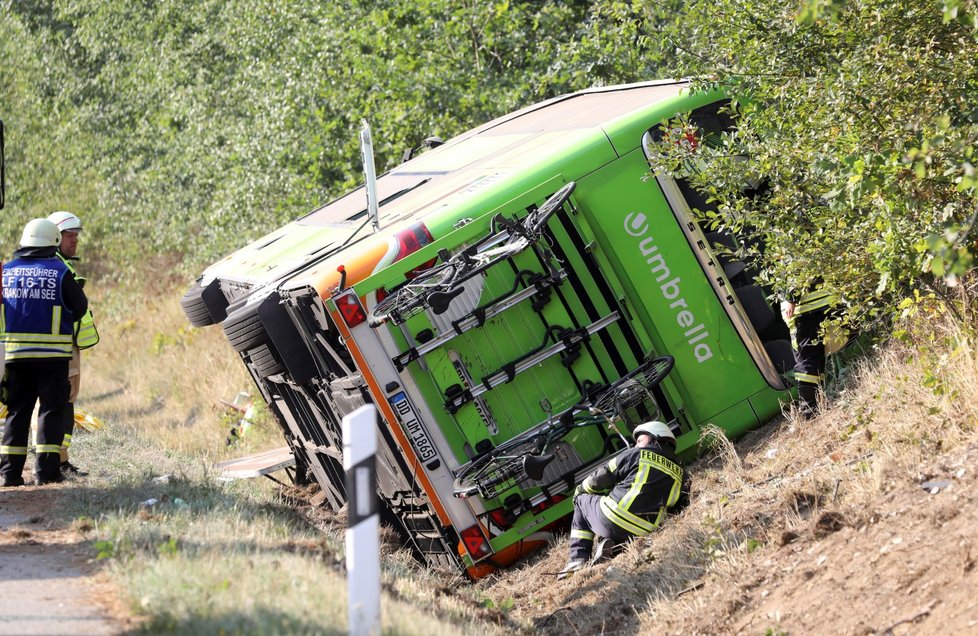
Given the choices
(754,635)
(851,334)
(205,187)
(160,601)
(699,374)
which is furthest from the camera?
(205,187)

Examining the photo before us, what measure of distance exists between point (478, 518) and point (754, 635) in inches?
74.0

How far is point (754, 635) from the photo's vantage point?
5.10m

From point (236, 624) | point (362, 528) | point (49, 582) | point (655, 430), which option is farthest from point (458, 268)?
point (236, 624)

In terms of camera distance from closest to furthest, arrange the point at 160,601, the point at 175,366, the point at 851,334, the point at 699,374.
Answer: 1. the point at 160,601
2. the point at 699,374
3. the point at 851,334
4. the point at 175,366

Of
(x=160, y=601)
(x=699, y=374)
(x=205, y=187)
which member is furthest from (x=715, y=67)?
(x=205, y=187)

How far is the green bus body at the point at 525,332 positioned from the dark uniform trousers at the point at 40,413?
148cm

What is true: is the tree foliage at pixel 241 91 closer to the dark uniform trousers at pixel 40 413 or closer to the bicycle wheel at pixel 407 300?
the bicycle wheel at pixel 407 300

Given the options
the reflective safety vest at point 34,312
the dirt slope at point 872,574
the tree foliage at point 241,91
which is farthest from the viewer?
the tree foliage at point 241,91

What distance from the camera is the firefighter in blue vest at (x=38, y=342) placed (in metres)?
7.62

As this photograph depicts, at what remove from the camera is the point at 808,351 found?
706 cm

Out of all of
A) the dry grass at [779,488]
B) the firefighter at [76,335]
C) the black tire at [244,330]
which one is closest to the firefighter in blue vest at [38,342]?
the firefighter at [76,335]

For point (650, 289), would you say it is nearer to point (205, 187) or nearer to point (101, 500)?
point (101, 500)

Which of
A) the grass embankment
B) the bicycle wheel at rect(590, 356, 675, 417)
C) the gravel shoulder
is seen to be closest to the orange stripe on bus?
the grass embankment

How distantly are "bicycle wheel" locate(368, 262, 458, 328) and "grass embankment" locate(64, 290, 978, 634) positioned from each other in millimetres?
1221
